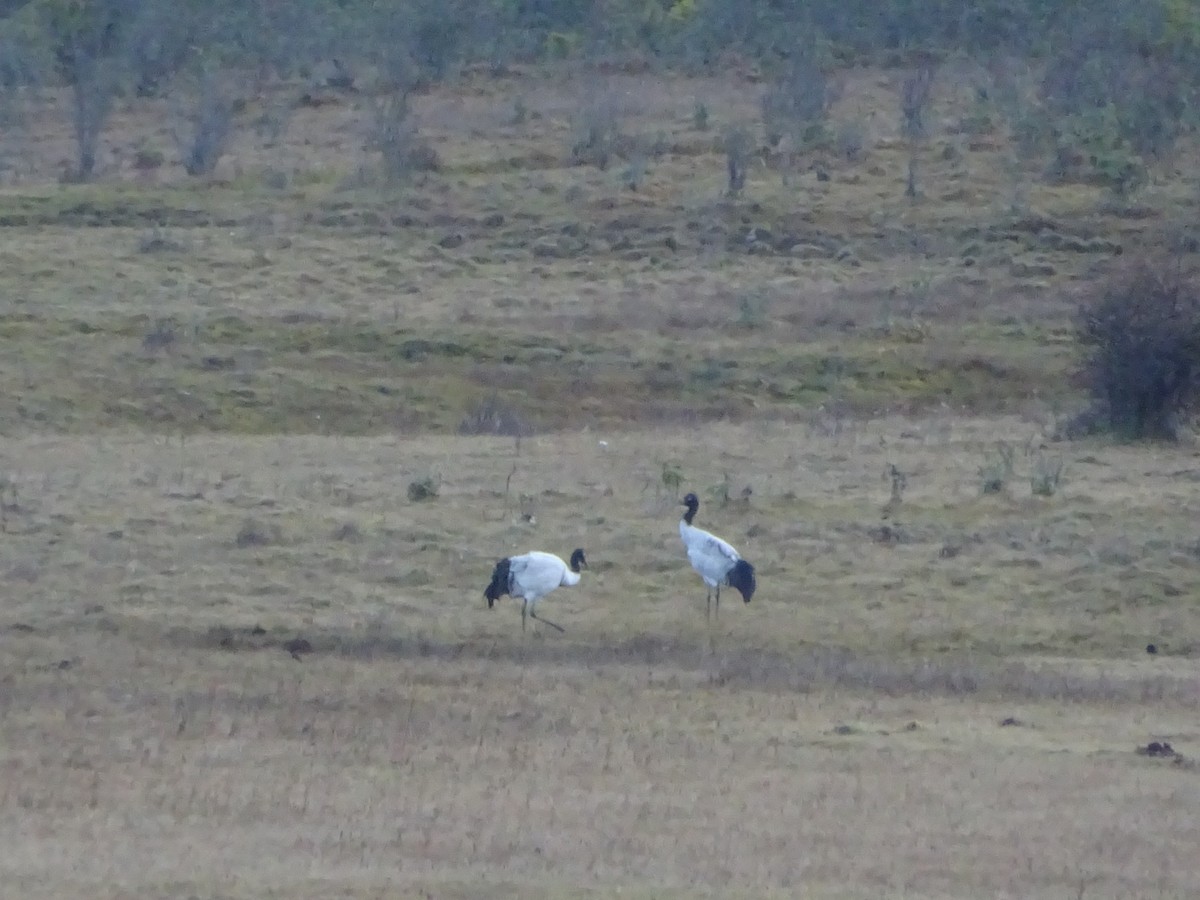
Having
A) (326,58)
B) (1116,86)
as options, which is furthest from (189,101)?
(1116,86)

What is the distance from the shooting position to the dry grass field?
997cm

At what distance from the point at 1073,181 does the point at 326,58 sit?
72.2ft

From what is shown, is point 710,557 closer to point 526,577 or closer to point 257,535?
point 526,577

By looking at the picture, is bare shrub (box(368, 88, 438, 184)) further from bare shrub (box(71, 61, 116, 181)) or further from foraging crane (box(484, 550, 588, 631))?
foraging crane (box(484, 550, 588, 631))

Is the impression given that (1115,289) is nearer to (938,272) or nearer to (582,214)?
(938,272)

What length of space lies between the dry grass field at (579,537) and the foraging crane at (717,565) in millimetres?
274

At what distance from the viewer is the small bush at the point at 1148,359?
79.7 feet

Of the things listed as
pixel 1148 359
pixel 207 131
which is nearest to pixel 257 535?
pixel 1148 359

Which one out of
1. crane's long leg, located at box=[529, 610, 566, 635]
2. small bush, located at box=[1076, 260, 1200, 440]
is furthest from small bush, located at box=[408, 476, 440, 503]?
small bush, located at box=[1076, 260, 1200, 440]

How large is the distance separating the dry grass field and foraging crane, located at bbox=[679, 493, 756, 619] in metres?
0.27

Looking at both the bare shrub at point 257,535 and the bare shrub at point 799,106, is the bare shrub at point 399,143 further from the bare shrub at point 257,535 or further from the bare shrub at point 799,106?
the bare shrub at point 257,535

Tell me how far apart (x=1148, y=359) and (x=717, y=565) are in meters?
9.77

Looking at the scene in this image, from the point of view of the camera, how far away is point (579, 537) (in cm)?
1856

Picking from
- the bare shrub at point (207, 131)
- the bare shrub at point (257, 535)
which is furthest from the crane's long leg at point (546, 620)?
the bare shrub at point (207, 131)
